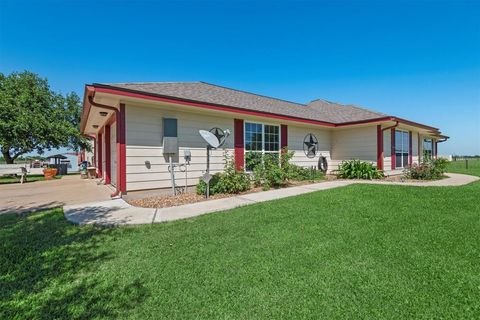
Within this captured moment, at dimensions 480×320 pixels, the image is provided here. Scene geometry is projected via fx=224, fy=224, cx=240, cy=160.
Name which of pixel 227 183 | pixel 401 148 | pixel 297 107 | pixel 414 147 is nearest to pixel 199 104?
pixel 227 183

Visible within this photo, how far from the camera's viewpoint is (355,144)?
11.8 m

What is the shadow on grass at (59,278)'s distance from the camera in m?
1.92

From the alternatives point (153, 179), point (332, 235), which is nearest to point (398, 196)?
point (332, 235)

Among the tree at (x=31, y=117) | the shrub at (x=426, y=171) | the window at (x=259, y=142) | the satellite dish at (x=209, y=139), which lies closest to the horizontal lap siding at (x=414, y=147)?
the shrub at (x=426, y=171)

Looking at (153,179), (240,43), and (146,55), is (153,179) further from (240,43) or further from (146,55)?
(240,43)

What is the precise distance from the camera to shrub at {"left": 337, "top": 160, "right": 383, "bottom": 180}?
32.8ft

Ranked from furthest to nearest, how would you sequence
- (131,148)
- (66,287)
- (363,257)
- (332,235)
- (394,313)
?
(131,148) < (332,235) < (363,257) < (66,287) < (394,313)

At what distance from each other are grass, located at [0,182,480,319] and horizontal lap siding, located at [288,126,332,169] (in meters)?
6.30

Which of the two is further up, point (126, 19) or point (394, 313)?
point (126, 19)

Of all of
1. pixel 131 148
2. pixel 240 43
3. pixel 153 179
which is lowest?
pixel 153 179

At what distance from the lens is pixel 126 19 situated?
8438mm

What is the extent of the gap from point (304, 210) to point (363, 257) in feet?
6.65

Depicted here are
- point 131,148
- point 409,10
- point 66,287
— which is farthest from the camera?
point 409,10

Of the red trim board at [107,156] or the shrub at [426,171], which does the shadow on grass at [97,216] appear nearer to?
the red trim board at [107,156]
